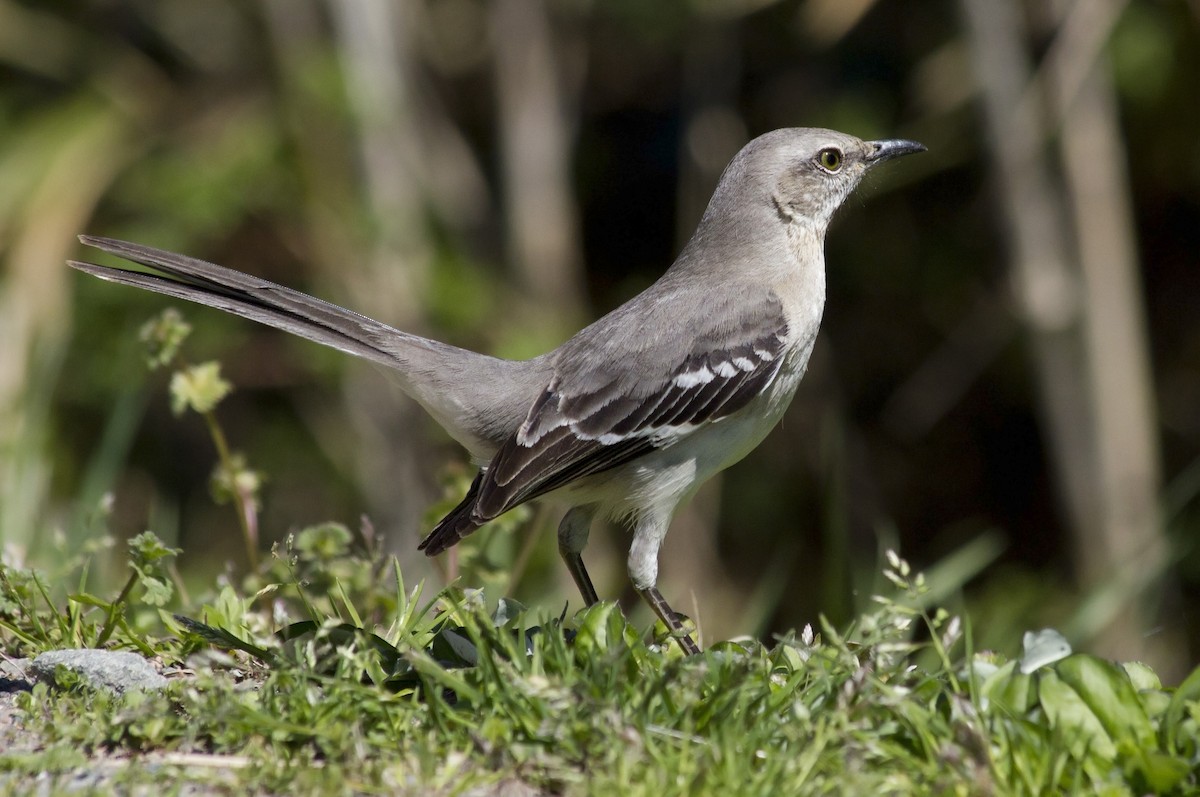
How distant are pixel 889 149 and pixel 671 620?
2.45 metres

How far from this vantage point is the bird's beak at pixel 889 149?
217 inches

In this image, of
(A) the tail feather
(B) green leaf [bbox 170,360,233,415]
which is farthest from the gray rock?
(B) green leaf [bbox 170,360,233,415]

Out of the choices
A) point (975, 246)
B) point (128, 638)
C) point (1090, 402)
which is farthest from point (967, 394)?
point (128, 638)

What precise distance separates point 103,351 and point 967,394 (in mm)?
6937

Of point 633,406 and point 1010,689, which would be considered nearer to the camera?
point 1010,689

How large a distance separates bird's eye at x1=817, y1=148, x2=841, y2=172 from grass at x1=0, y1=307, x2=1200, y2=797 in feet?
7.94

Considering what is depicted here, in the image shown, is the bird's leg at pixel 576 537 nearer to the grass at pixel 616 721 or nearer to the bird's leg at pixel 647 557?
the bird's leg at pixel 647 557

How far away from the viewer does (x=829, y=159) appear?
211 inches

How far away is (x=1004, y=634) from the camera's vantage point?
629cm

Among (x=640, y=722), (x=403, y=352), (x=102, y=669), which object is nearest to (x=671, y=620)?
(x=640, y=722)

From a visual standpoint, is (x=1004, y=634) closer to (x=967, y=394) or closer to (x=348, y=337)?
(x=348, y=337)

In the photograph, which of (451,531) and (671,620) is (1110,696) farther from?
(451,531)

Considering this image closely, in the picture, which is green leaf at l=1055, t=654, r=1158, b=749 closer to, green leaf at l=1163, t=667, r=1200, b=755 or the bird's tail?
green leaf at l=1163, t=667, r=1200, b=755

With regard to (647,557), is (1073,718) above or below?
below
